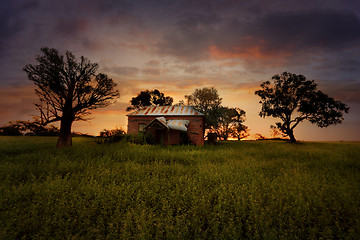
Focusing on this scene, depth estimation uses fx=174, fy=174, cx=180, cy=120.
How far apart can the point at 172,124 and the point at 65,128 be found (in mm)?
13046

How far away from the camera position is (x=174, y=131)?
73.9ft

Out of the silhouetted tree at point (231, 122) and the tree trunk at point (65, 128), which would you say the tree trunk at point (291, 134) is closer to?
the silhouetted tree at point (231, 122)

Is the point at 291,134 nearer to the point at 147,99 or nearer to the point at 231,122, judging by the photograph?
the point at 231,122

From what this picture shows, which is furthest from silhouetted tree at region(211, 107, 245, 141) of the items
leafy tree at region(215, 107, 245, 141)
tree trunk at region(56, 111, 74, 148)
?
tree trunk at region(56, 111, 74, 148)

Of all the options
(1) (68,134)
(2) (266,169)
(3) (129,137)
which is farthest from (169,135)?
(2) (266,169)

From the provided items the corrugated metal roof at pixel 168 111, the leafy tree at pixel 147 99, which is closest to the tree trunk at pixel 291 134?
the corrugated metal roof at pixel 168 111

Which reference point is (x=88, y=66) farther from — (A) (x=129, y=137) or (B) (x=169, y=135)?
(B) (x=169, y=135)

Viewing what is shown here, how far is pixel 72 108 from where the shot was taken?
574 inches

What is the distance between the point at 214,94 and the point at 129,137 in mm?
23283

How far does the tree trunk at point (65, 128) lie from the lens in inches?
565

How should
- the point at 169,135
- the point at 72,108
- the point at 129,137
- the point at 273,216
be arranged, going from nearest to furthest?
the point at 273,216 < the point at 72,108 < the point at 129,137 < the point at 169,135

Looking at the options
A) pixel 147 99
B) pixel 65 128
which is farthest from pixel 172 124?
pixel 147 99

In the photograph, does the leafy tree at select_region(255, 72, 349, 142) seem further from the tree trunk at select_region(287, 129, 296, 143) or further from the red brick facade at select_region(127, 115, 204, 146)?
the red brick facade at select_region(127, 115, 204, 146)

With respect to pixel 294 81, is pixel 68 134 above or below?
below
